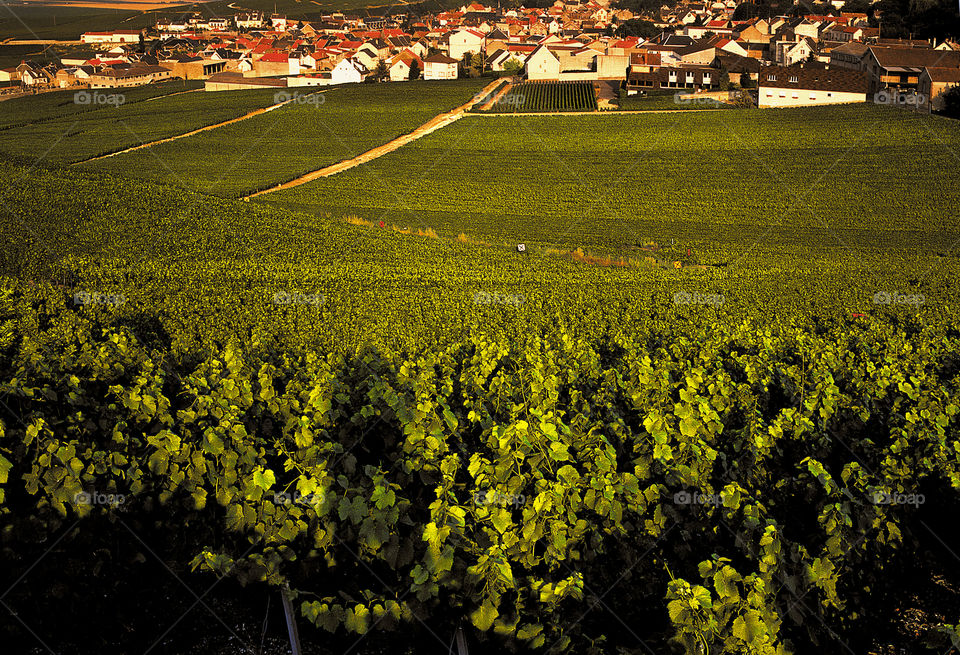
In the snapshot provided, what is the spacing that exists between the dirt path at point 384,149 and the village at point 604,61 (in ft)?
70.5

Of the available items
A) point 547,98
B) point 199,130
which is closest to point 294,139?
point 199,130

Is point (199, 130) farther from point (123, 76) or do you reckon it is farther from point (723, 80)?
point (123, 76)

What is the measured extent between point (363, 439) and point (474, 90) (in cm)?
8264

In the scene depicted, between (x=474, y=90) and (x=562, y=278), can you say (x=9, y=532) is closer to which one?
(x=562, y=278)

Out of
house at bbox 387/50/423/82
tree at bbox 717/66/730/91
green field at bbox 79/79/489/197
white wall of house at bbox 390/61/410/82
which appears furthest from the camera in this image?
white wall of house at bbox 390/61/410/82

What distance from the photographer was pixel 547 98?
83.2 metres

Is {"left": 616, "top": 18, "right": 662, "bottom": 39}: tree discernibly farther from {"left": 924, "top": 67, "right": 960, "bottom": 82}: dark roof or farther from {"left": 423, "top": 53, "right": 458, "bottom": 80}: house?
{"left": 924, "top": 67, "right": 960, "bottom": 82}: dark roof

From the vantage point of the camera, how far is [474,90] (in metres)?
87.4

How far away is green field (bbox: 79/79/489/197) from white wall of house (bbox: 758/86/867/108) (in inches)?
1185

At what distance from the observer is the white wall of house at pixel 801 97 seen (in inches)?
2830

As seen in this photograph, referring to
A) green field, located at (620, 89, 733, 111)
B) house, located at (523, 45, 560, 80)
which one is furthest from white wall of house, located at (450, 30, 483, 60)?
green field, located at (620, 89, 733, 111)

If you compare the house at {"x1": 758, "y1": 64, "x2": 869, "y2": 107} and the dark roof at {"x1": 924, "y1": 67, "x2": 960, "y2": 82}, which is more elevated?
the dark roof at {"x1": 924, "y1": 67, "x2": 960, "y2": 82}

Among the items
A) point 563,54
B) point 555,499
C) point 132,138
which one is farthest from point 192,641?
point 563,54

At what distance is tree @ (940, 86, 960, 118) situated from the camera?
65.2m
